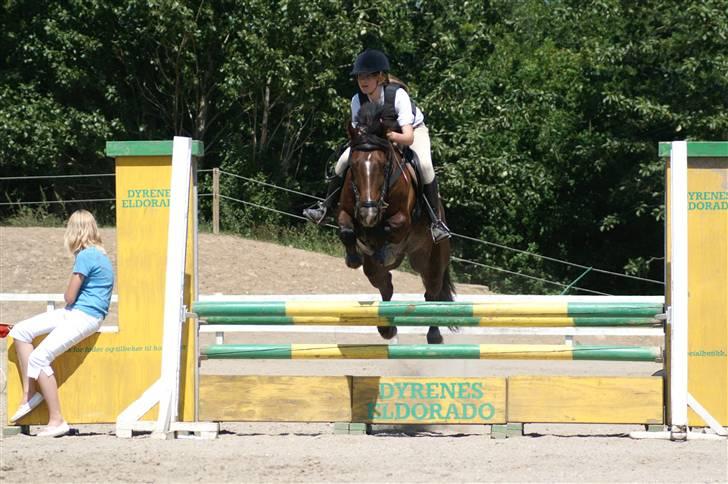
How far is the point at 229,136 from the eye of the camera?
70.4 ft

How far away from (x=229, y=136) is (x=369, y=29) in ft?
11.9

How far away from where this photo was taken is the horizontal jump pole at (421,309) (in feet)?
19.8

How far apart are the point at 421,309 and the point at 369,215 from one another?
660mm

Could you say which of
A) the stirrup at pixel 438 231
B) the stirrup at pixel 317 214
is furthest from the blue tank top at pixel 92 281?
the stirrup at pixel 438 231

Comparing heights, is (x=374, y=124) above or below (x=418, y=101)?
below

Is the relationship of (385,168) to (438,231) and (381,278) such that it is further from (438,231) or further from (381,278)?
(381,278)

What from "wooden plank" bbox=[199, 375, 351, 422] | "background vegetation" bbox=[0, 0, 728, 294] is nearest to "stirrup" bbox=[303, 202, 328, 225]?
"wooden plank" bbox=[199, 375, 351, 422]

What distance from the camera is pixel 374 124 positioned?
6.60 metres

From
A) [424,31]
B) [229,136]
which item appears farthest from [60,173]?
[424,31]

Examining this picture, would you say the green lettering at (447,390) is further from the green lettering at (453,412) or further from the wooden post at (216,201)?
the wooden post at (216,201)

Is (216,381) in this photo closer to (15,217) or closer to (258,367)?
(258,367)

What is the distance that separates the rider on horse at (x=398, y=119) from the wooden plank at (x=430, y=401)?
1.22 meters

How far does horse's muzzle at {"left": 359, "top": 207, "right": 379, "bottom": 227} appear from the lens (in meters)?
6.34

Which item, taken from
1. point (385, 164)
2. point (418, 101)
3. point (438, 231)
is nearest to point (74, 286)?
point (385, 164)
